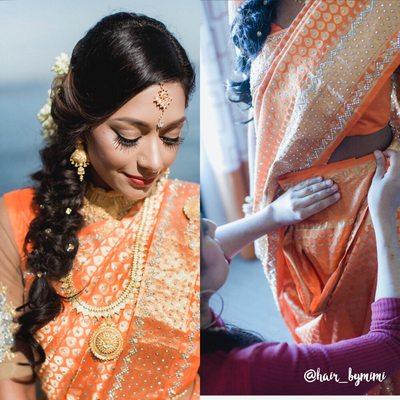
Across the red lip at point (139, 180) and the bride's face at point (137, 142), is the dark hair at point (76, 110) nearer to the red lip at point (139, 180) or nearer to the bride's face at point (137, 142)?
the bride's face at point (137, 142)

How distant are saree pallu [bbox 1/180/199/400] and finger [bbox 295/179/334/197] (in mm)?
264

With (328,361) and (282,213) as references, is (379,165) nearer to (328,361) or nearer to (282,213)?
(282,213)

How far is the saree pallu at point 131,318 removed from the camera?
4.88 ft

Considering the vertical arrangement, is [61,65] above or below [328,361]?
above

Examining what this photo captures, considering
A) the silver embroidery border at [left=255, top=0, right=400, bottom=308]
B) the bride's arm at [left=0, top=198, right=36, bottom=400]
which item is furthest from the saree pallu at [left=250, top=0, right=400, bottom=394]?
the bride's arm at [left=0, top=198, right=36, bottom=400]

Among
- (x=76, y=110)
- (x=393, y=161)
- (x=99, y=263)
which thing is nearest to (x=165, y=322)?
(x=99, y=263)

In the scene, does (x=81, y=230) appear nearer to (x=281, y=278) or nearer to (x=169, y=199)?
(x=169, y=199)

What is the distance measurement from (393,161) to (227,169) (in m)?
0.38

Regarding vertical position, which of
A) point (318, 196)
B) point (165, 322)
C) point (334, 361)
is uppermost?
point (318, 196)

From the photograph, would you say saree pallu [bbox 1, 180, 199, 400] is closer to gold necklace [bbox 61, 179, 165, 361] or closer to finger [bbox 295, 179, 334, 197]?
gold necklace [bbox 61, 179, 165, 361]

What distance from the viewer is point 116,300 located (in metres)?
1.50

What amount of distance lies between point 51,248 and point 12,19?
562 mm

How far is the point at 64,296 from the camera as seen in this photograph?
1.51 metres

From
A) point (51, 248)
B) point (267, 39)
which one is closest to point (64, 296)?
point (51, 248)
